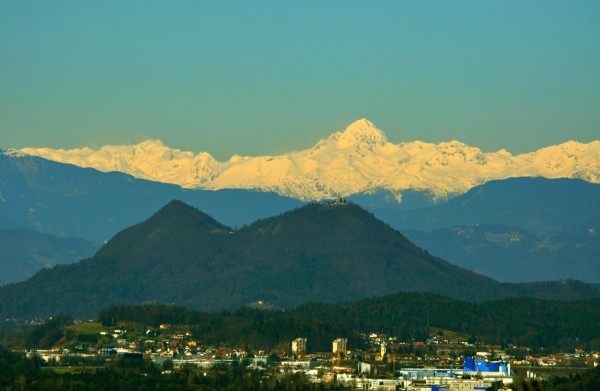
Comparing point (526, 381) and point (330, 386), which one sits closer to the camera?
point (526, 381)

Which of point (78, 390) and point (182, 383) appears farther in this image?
point (182, 383)

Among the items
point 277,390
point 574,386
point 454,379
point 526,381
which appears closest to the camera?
point 526,381

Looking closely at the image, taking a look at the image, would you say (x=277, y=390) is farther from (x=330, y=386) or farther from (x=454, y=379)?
(x=454, y=379)

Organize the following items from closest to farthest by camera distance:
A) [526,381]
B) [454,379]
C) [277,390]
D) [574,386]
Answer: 1. [526,381]
2. [574,386]
3. [277,390]
4. [454,379]

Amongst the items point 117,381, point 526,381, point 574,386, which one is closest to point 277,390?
point 117,381

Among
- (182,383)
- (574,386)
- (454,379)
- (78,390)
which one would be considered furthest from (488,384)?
(78,390)

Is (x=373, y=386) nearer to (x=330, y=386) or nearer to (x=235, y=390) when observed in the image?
(x=330, y=386)

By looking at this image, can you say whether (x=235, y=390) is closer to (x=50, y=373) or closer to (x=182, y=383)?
(x=182, y=383)
